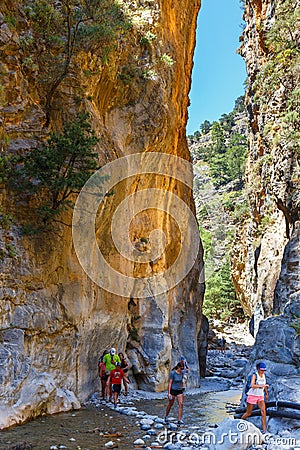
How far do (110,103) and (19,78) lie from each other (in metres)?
4.72

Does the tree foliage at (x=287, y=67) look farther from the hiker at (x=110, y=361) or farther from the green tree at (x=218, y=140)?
the green tree at (x=218, y=140)

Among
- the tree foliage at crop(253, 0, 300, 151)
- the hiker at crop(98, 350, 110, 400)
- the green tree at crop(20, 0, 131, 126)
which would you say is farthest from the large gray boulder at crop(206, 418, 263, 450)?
the tree foliage at crop(253, 0, 300, 151)

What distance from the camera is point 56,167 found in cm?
1155

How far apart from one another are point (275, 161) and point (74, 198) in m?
14.3

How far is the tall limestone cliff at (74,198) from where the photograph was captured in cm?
1112

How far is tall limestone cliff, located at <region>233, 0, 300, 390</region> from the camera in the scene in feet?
60.7

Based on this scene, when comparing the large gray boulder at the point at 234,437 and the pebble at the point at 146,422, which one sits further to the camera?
the pebble at the point at 146,422

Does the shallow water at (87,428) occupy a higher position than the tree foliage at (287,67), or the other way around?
the tree foliage at (287,67)

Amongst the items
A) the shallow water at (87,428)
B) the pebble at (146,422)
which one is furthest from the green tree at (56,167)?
the pebble at (146,422)

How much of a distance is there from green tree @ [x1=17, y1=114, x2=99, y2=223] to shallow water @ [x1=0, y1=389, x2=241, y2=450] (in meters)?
5.24

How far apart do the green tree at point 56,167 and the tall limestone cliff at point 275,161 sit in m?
6.69

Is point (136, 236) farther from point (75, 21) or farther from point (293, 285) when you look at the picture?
point (75, 21)

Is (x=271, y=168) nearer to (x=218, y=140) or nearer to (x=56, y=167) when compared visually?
(x=56, y=167)

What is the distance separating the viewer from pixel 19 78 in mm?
12750
